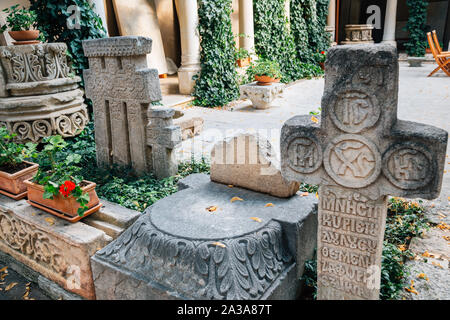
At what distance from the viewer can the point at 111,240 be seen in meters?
2.62

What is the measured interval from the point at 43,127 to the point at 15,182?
176 centimetres

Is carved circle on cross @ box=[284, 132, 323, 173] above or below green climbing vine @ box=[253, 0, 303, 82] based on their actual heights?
below

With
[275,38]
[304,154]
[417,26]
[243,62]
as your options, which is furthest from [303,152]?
[417,26]

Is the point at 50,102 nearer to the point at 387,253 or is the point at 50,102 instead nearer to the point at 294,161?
the point at 294,161

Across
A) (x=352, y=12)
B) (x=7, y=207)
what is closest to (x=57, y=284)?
(x=7, y=207)

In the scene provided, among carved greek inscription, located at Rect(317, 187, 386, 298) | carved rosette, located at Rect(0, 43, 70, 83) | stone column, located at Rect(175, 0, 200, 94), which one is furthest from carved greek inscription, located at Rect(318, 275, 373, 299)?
stone column, located at Rect(175, 0, 200, 94)

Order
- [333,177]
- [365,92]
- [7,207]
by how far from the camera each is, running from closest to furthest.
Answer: [365,92]
[333,177]
[7,207]

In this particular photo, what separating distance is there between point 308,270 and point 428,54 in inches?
593

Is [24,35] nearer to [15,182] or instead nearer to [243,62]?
[15,182]

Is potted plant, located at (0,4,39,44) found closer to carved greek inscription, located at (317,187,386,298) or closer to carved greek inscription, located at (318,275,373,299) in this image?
carved greek inscription, located at (317,187,386,298)

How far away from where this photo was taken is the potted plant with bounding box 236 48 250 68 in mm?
9008

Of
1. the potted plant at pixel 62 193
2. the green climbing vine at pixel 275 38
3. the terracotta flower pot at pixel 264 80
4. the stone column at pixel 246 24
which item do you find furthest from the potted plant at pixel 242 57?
the potted plant at pixel 62 193

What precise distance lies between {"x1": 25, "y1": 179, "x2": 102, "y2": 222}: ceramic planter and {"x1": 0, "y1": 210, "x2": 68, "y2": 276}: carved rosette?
0.60 feet

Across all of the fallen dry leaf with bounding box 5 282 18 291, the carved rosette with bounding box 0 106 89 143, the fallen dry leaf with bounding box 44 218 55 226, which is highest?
the carved rosette with bounding box 0 106 89 143
